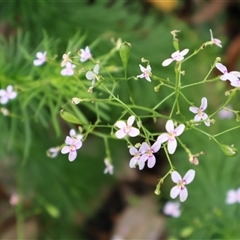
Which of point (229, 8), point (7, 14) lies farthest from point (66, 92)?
point (229, 8)

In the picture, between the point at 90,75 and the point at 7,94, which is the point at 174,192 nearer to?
the point at 90,75

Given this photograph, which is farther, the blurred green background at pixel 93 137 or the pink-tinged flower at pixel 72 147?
the blurred green background at pixel 93 137

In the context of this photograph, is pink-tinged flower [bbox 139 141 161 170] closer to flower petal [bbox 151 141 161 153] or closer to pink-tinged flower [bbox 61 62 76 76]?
flower petal [bbox 151 141 161 153]

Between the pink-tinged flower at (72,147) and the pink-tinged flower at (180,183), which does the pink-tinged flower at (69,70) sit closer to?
the pink-tinged flower at (72,147)

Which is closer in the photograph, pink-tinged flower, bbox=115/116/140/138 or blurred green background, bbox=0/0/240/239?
pink-tinged flower, bbox=115/116/140/138

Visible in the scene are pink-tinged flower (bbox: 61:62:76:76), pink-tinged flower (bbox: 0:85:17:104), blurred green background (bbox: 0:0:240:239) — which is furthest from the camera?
blurred green background (bbox: 0:0:240:239)

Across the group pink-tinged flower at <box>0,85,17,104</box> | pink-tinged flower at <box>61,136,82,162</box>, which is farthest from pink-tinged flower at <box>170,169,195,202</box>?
pink-tinged flower at <box>0,85,17,104</box>

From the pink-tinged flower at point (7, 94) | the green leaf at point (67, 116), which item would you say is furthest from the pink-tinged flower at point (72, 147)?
the pink-tinged flower at point (7, 94)

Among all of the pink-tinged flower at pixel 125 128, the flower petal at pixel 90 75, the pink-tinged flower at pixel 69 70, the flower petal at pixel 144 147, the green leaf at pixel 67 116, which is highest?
the pink-tinged flower at pixel 69 70
